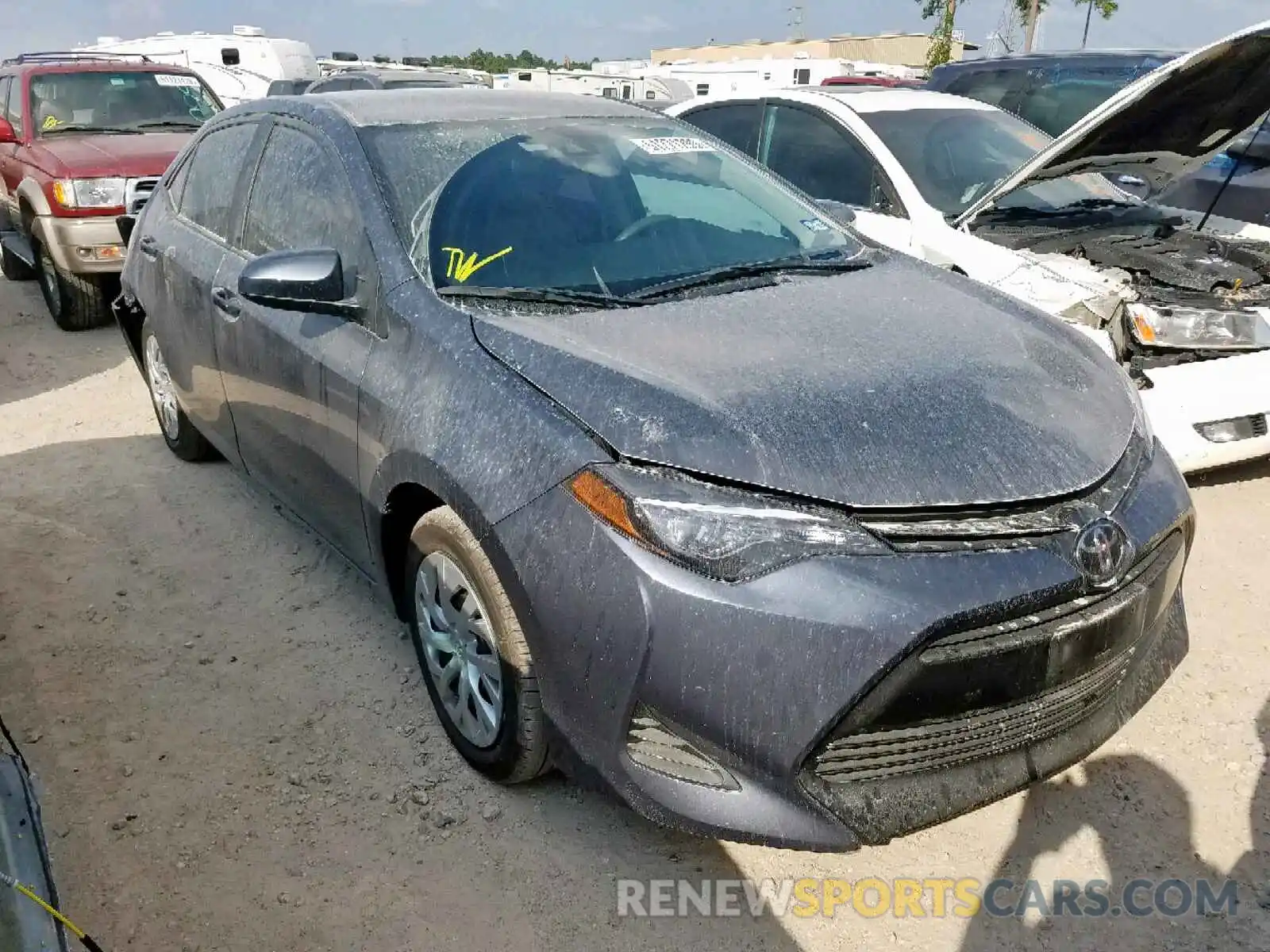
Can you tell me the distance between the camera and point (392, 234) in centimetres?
284

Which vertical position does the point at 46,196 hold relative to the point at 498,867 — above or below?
above

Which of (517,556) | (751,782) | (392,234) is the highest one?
(392,234)

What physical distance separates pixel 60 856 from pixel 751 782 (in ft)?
5.68

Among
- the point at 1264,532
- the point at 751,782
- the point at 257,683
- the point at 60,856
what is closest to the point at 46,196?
the point at 257,683

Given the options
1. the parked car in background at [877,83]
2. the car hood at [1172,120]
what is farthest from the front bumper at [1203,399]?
the parked car in background at [877,83]

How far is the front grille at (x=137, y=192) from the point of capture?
681 cm

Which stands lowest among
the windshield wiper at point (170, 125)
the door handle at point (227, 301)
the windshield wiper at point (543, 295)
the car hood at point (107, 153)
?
the car hood at point (107, 153)

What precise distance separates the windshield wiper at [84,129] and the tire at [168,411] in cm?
394

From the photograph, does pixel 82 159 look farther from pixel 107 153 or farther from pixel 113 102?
pixel 113 102

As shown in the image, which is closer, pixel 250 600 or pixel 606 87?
pixel 250 600

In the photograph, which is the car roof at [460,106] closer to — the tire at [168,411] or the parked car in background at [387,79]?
the tire at [168,411]

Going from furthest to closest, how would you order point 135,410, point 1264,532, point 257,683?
point 135,410 < point 1264,532 < point 257,683

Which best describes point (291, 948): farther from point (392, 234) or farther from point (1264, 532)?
point (1264, 532)

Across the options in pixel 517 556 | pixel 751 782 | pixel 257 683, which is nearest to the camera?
pixel 751 782
